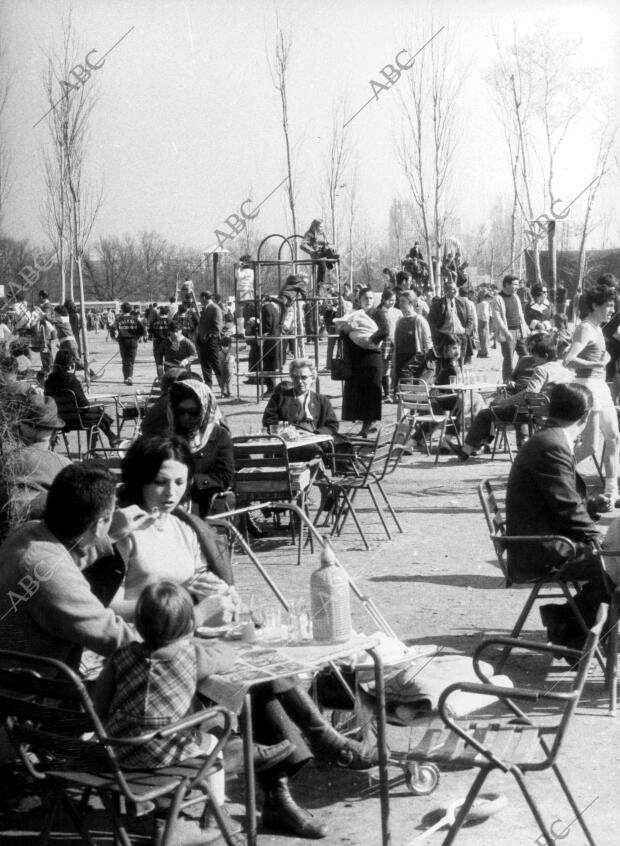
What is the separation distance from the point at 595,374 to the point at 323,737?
22.0ft

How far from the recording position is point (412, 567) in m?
8.60

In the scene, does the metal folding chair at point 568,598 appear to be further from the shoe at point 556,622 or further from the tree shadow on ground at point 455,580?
the tree shadow on ground at point 455,580

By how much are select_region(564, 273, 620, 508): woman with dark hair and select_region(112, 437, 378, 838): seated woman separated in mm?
5821

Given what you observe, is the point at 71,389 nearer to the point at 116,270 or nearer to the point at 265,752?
the point at 265,752

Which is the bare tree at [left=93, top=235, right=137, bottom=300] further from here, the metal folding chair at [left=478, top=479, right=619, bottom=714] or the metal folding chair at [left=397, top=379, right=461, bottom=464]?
the metal folding chair at [left=478, top=479, right=619, bottom=714]

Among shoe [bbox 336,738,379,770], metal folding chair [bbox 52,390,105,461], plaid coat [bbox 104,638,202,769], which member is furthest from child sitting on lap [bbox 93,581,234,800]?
metal folding chair [bbox 52,390,105,461]

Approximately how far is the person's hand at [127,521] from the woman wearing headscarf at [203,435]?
264 cm

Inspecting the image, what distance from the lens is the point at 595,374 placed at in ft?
34.6

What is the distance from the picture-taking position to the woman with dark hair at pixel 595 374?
1043cm

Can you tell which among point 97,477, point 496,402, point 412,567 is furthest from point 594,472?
point 97,477

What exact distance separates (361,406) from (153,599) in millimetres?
11273

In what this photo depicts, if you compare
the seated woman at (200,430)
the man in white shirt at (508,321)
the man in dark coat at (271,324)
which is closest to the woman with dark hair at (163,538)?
the seated woman at (200,430)

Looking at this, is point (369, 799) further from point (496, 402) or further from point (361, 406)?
point (361, 406)

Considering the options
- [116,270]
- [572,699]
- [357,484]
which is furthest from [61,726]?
[116,270]
